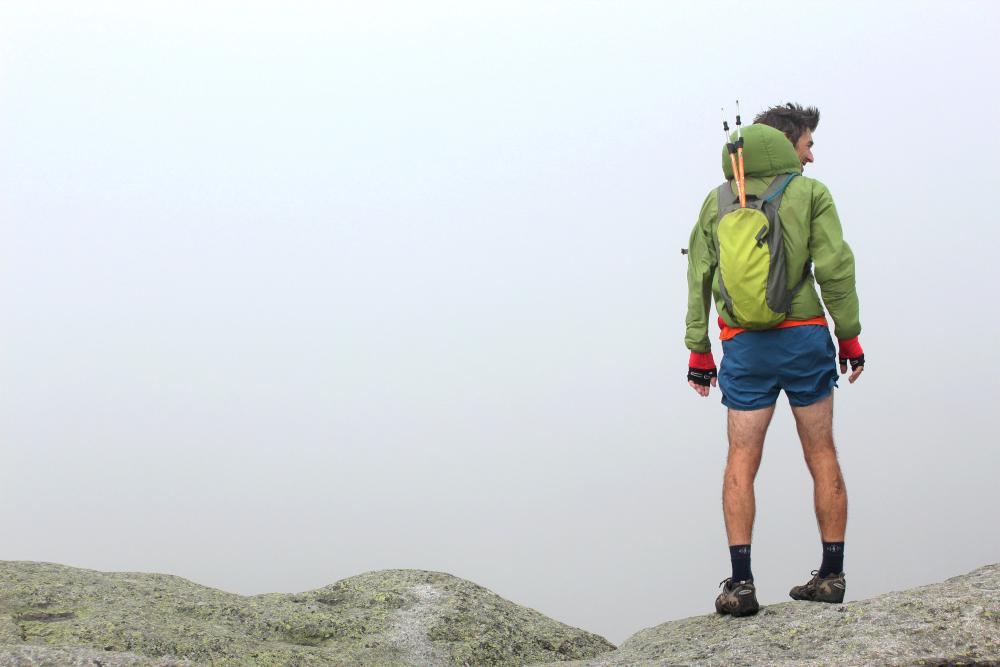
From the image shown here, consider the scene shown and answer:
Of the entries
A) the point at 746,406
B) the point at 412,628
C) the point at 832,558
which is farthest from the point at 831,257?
the point at 412,628

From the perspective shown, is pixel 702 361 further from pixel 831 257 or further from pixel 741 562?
pixel 741 562

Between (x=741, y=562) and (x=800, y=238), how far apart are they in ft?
Answer: 6.12

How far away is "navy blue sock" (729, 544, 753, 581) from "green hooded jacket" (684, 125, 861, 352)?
1284 mm

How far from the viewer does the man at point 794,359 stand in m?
5.53

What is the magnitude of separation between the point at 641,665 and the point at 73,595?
323cm

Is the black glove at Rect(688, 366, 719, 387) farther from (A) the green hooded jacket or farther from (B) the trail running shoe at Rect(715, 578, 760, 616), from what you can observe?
(B) the trail running shoe at Rect(715, 578, 760, 616)

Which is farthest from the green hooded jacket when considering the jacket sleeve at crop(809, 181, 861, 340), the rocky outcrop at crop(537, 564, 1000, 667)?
the rocky outcrop at crop(537, 564, 1000, 667)

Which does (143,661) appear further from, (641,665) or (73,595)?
(641,665)

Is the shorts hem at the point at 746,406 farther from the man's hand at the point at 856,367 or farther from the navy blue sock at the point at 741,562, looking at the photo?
the navy blue sock at the point at 741,562

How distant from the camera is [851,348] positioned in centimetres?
576

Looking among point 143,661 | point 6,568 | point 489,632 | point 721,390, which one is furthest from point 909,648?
point 6,568

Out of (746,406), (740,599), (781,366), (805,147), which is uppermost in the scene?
(805,147)

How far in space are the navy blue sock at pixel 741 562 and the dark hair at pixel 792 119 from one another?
2500mm

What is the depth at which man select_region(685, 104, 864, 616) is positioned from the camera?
553 cm
